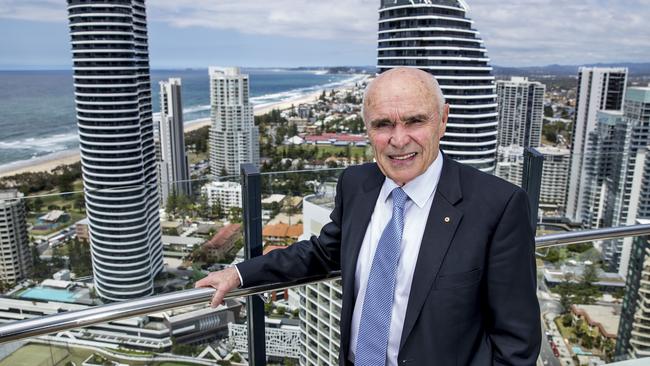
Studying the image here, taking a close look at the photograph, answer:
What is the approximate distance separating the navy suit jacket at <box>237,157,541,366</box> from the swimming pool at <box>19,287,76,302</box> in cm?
200

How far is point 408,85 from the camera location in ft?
3.86

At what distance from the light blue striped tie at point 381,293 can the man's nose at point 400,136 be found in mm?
135

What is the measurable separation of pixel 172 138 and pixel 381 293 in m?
52.9

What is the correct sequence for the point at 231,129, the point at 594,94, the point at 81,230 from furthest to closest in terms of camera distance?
the point at 594,94 → the point at 231,129 → the point at 81,230

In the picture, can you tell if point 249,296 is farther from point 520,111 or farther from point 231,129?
point 520,111

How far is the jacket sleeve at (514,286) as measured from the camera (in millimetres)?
1094

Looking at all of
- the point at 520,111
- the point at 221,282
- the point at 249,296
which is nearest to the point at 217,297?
the point at 221,282

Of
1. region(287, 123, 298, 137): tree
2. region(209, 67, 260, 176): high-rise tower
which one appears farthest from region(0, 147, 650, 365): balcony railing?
region(287, 123, 298, 137): tree

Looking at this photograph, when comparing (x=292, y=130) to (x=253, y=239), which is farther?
(x=292, y=130)

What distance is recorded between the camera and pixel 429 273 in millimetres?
1141

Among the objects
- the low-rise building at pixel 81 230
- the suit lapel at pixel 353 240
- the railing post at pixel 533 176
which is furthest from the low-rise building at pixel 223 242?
the low-rise building at pixel 81 230

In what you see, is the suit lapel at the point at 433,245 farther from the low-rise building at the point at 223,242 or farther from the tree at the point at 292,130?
the tree at the point at 292,130

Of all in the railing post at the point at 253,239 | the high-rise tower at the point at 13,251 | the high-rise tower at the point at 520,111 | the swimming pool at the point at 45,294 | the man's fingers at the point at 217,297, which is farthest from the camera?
the high-rise tower at the point at 520,111

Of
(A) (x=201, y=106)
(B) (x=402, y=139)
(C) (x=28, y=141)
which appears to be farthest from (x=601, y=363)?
(A) (x=201, y=106)
